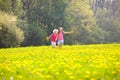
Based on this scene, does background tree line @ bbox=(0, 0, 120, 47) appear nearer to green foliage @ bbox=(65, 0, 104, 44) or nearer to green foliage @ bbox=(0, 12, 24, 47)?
green foliage @ bbox=(65, 0, 104, 44)

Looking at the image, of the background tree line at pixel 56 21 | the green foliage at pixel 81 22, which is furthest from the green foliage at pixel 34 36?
the green foliage at pixel 81 22

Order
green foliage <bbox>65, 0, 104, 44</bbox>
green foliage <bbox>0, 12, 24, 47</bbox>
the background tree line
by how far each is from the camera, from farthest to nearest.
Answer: green foliage <bbox>65, 0, 104, 44</bbox>, the background tree line, green foliage <bbox>0, 12, 24, 47</bbox>

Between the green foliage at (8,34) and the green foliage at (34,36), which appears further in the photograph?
the green foliage at (34,36)

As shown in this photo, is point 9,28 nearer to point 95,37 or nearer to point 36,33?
point 36,33

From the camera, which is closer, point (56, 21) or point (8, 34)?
point (8, 34)

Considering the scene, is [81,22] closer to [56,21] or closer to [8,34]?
[56,21]

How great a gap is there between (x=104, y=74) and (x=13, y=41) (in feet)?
133

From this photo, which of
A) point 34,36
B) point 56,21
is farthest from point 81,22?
point 34,36

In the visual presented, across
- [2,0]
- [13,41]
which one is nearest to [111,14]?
[2,0]

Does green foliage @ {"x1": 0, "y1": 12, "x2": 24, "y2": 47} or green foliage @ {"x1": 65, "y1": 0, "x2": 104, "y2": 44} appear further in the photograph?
green foliage @ {"x1": 65, "y1": 0, "x2": 104, "y2": 44}

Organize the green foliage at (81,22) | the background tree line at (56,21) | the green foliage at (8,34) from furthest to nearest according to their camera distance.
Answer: the green foliage at (81,22) → the background tree line at (56,21) → the green foliage at (8,34)

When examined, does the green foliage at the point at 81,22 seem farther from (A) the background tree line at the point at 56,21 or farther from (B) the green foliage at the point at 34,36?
(B) the green foliage at the point at 34,36

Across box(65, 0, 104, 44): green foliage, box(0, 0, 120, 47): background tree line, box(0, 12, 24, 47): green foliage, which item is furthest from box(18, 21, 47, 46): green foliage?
box(0, 12, 24, 47): green foliage

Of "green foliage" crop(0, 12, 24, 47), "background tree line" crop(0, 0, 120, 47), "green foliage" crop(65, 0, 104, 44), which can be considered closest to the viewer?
"green foliage" crop(0, 12, 24, 47)
